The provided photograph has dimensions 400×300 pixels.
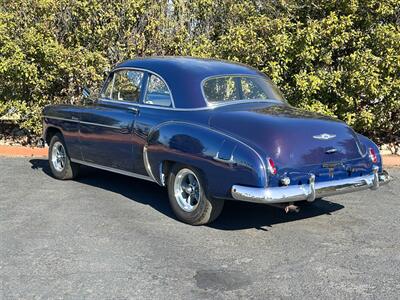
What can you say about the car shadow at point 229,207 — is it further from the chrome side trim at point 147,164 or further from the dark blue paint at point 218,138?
the dark blue paint at point 218,138

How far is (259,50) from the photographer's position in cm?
999

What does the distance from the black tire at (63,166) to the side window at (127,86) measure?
1.26 m

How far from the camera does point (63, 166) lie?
8250 mm

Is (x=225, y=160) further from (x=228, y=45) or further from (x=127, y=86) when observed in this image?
(x=228, y=45)

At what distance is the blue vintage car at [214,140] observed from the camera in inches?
210

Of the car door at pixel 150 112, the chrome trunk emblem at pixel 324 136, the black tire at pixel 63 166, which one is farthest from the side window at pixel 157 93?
the black tire at pixel 63 166

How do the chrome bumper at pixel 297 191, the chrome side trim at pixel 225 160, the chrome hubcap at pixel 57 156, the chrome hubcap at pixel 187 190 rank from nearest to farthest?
1. the chrome bumper at pixel 297 191
2. the chrome side trim at pixel 225 160
3. the chrome hubcap at pixel 187 190
4. the chrome hubcap at pixel 57 156

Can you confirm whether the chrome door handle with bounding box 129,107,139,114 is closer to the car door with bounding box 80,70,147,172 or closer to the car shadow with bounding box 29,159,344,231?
the car door with bounding box 80,70,147,172

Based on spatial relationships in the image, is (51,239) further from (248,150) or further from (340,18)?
(340,18)

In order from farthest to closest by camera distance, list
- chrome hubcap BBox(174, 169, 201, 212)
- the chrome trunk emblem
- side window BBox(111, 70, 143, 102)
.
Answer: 1. side window BBox(111, 70, 143, 102)
2. chrome hubcap BBox(174, 169, 201, 212)
3. the chrome trunk emblem

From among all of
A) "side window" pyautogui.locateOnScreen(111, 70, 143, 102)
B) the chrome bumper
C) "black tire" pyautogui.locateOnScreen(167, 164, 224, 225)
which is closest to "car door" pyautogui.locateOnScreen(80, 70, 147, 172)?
"side window" pyautogui.locateOnScreen(111, 70, 143, 102)

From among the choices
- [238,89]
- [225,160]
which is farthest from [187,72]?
[225,160]

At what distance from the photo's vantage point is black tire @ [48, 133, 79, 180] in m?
8.13

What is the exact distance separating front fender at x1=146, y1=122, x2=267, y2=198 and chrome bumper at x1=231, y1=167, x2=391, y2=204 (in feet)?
0.26
